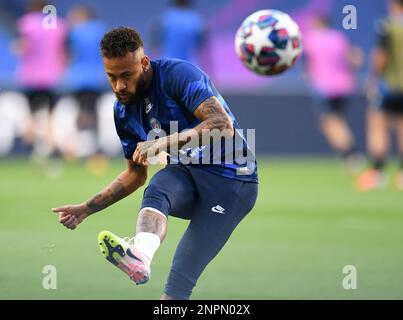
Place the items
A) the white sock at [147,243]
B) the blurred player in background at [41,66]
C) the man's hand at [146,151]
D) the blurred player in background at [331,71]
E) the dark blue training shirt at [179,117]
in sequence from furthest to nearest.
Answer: the blurred player in background at [331,71] → the blurred player in background at [41,66] → the dark blue training shirt at [179,117] → the white sock at [147,243] → the man's hand at [146,151]

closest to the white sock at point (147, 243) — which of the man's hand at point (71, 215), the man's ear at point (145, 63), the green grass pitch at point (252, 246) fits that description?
the man's hand at point (71, 215)

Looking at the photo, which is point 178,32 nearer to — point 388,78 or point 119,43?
point 388,78

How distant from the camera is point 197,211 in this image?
6238 mm

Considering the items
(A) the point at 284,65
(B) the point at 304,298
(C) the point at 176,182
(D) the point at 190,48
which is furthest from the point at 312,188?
(C) the point at 176,182

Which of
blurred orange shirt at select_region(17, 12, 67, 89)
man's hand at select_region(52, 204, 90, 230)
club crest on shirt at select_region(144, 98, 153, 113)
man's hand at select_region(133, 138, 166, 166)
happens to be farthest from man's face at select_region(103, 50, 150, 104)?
blurred orange shirt at select_region(17, 12, 67, 89)

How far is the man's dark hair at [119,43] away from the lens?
575cm

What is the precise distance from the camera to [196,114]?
580 cm

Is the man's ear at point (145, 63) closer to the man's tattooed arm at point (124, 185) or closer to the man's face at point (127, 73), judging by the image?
the man's face at point (127, 73)

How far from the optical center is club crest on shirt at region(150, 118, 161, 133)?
6.18 m

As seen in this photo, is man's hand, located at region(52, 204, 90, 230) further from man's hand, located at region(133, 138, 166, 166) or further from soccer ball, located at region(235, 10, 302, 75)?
soccer ball, located at region(235, 10, 302, 75)

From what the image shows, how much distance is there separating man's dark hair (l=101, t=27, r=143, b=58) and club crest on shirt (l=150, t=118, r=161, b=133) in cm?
56

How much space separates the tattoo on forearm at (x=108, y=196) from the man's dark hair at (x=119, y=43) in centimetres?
102

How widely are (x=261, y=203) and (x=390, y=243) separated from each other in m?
3.99

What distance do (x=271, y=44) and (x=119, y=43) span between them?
10.4 ft
